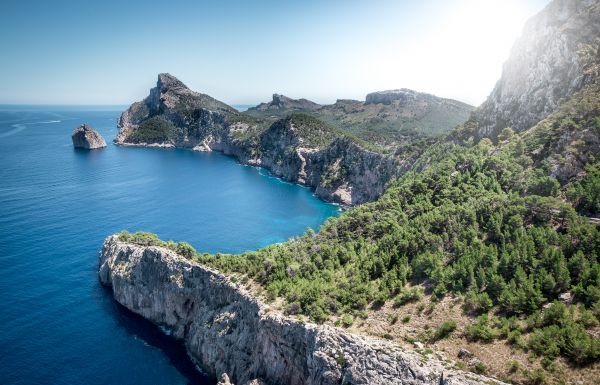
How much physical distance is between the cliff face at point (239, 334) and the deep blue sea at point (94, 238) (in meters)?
4.30

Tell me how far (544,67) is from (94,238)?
390 feet

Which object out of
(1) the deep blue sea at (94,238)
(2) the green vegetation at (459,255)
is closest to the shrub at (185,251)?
(2) the green vegetation at (459,255)

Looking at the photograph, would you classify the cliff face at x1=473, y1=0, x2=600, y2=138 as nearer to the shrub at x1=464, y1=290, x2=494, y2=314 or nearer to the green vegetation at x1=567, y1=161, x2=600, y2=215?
the green vegetation at x1=567, y1=161, x2=600, y2=215

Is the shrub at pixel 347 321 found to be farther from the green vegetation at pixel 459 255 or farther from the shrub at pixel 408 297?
the shrub at pixel 408 297

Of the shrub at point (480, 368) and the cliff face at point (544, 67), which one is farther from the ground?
the cliff face at point (544, 67)

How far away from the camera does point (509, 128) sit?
90.3 metres

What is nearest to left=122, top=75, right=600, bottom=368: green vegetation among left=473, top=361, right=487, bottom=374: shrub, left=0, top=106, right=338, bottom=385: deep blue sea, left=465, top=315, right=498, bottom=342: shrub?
left=465, top=315, right=498, bottom=342: shrub

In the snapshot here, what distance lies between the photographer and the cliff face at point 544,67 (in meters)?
83.6

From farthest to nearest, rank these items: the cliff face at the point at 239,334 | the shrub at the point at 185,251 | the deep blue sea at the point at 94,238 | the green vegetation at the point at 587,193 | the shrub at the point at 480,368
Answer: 1. the shrub at the point at 185,251
2. the deep blue sea at the point at 94,238
3. the green vegetation at the point at 587,193
4. the cliff face at the point at 239,334
5. the shrub at the point at 480,368

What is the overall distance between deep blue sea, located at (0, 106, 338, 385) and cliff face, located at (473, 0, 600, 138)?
208 feet

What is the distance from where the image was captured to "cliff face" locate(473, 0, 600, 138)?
274ft

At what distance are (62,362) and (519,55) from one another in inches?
Answer: 4490

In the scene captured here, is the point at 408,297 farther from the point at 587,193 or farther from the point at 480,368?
the point at 587,193

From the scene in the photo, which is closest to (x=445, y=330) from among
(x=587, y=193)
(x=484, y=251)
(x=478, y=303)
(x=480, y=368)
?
(x=478, y=303)
